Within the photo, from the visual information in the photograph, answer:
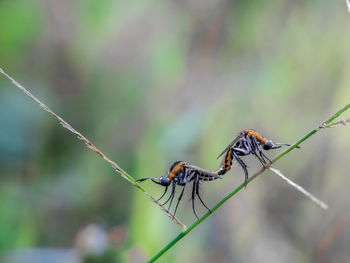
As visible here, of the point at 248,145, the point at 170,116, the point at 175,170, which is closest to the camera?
the point at 175,170

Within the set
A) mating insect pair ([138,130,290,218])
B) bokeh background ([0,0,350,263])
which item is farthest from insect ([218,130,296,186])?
bokeh background ([0,0,350,263])

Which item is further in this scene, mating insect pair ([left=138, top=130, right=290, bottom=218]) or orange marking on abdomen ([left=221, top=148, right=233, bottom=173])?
orange marking on abdomen ([left=221, top=148, right=233, bottom=173])

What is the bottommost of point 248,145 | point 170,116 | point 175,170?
point 170,116

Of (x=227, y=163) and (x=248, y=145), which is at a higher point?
(x=248, y=145)

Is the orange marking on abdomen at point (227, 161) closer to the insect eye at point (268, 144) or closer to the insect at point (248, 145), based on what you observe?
the insect at point (248, 145)

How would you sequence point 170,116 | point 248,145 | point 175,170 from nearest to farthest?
point 175,170 < point 248,145 < point 170,116

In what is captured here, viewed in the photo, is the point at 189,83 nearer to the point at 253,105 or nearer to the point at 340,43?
the point at 253,105

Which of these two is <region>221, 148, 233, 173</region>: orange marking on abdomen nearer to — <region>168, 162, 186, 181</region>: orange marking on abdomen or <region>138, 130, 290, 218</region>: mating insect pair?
<region>138, 130, 290, 218</region>: mating insect pair

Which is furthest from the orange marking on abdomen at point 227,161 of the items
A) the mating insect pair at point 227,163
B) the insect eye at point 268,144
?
the insect eye at point 268,144

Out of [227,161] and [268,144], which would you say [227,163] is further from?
[268,144]

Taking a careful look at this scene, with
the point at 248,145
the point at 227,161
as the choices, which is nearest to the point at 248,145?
the point at 248,145
